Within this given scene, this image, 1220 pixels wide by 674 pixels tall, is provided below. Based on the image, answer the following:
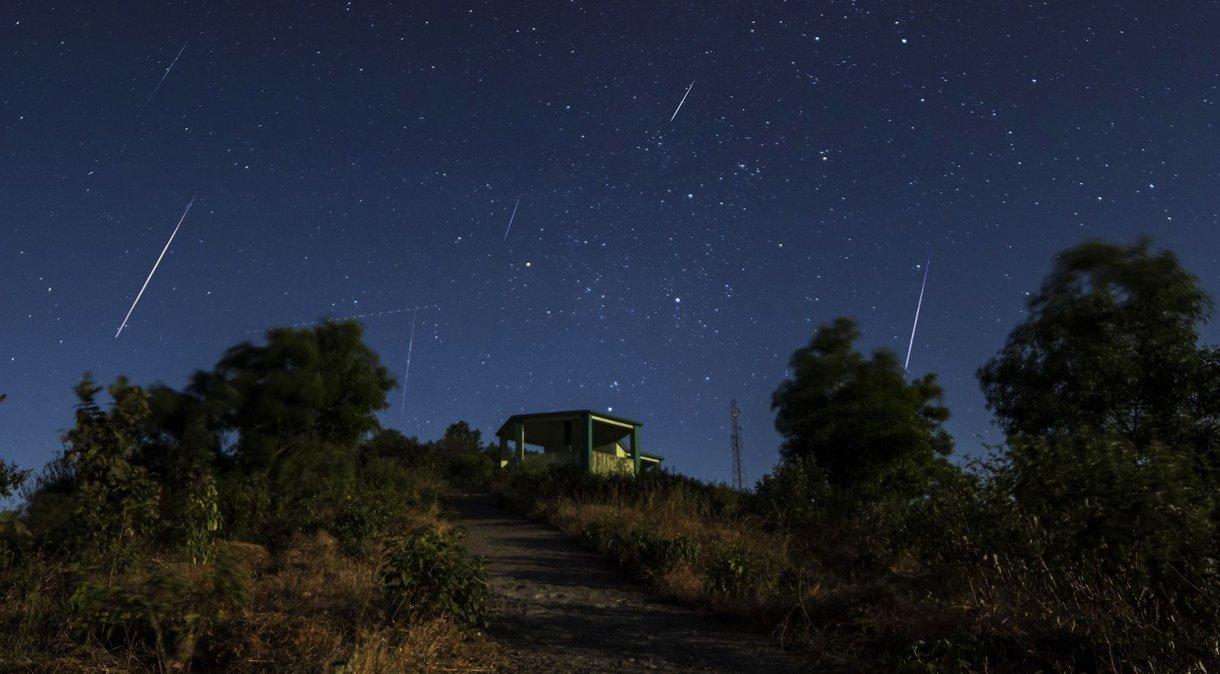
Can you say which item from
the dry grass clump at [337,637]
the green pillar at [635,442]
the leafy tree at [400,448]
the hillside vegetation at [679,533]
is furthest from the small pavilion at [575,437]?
the dry grass clump at [337,637]

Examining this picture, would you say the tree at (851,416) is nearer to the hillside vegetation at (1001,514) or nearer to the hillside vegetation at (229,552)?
the hillside vegetation at (1001,514)

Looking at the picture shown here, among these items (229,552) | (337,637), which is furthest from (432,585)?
(229,552)

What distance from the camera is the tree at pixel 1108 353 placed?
1708 cm

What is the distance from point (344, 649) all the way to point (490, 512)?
44.1 feet

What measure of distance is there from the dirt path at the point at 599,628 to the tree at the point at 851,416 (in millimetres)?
14090

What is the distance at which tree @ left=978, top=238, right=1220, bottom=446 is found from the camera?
1708 centimetres

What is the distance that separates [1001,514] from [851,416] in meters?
16.5

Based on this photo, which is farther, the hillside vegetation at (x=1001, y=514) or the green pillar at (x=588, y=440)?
the green pillar at (x=588, y=440)

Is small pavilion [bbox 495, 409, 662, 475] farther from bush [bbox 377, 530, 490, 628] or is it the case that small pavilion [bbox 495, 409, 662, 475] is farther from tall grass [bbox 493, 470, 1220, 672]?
bush [bbox 377, 530, 490, 628]

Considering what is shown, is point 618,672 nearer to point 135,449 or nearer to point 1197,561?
point 1197,561

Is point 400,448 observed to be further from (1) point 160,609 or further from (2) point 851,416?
(1) point 160,609

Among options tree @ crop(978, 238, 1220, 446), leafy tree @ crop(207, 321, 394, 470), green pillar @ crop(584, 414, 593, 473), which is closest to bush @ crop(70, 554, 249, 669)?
leafy tree @ crop(207, 321, 394, 470)

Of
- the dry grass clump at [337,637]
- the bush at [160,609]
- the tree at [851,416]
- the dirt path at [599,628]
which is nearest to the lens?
the dry grass clump at [337,637]

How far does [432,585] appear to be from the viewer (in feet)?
20.5
